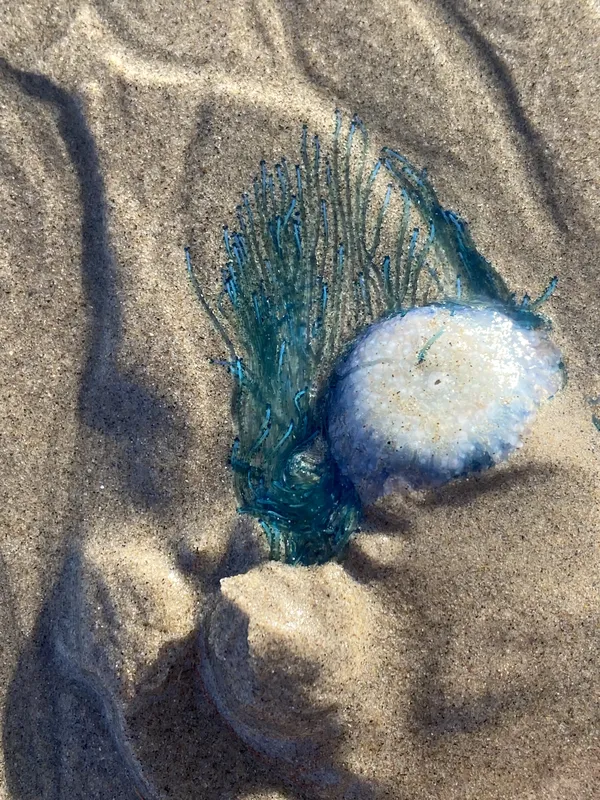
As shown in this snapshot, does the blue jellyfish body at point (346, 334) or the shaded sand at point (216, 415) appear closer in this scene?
the shaded sand at point (216, 415)

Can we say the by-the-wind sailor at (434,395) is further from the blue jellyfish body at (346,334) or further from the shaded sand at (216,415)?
the shaded sand at (216,415)

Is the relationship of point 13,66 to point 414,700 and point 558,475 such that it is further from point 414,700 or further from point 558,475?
point 414,700

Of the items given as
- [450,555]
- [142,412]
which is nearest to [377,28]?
[142,412]

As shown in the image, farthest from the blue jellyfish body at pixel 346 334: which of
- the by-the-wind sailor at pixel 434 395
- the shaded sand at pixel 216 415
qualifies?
the shaded sand at pixel 216 415

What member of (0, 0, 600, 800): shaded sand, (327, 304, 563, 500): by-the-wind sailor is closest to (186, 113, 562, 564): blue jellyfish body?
(327, 304, 563, 500): by-the-wind sailor

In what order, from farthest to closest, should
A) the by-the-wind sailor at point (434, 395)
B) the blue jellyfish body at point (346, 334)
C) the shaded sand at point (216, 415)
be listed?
the blue jellyfish body at point (346, 334)
the by-the-wind sailor at point (434, 395)
the shaded sand at point (216, 415)

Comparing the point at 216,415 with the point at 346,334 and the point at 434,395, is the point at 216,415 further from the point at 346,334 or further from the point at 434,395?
the point at 434,395
